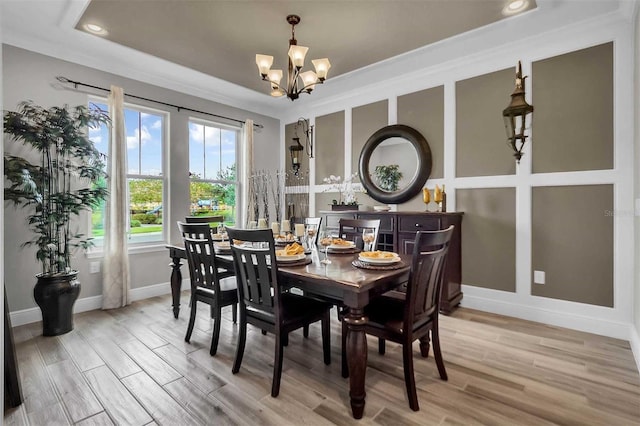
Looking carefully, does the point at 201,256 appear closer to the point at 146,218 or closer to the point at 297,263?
the point at 297,263

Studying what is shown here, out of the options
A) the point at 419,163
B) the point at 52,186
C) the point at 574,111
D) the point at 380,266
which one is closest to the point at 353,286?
the point at 380,266

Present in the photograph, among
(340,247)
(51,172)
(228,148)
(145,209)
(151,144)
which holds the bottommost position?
(340,247)

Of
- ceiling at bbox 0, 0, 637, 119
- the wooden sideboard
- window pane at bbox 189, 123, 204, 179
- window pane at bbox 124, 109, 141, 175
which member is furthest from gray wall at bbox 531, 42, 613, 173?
window pane at bbox 124, 109, 141, 175

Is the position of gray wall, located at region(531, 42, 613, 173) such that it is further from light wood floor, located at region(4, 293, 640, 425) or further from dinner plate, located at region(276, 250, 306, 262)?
dinner plate, located at region(276, 250, 306, 262)

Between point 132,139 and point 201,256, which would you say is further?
point 132,139

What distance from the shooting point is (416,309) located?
6.49 ft

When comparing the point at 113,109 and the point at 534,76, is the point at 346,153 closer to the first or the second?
the point at 534,76

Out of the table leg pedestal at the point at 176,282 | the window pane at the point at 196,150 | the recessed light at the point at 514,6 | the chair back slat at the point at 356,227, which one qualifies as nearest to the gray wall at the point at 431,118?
the recessed light at the point at 514,6

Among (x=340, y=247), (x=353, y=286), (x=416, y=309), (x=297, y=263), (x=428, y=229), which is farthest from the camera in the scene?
(x=428, y=229)

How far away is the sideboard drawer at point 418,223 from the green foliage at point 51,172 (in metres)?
3.17

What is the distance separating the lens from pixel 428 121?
398 centimetres

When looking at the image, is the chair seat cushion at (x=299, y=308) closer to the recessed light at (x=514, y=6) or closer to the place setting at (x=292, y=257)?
the place setting at (x=292, y=257)

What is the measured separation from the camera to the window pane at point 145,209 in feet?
13.5

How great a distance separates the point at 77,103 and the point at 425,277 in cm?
402
